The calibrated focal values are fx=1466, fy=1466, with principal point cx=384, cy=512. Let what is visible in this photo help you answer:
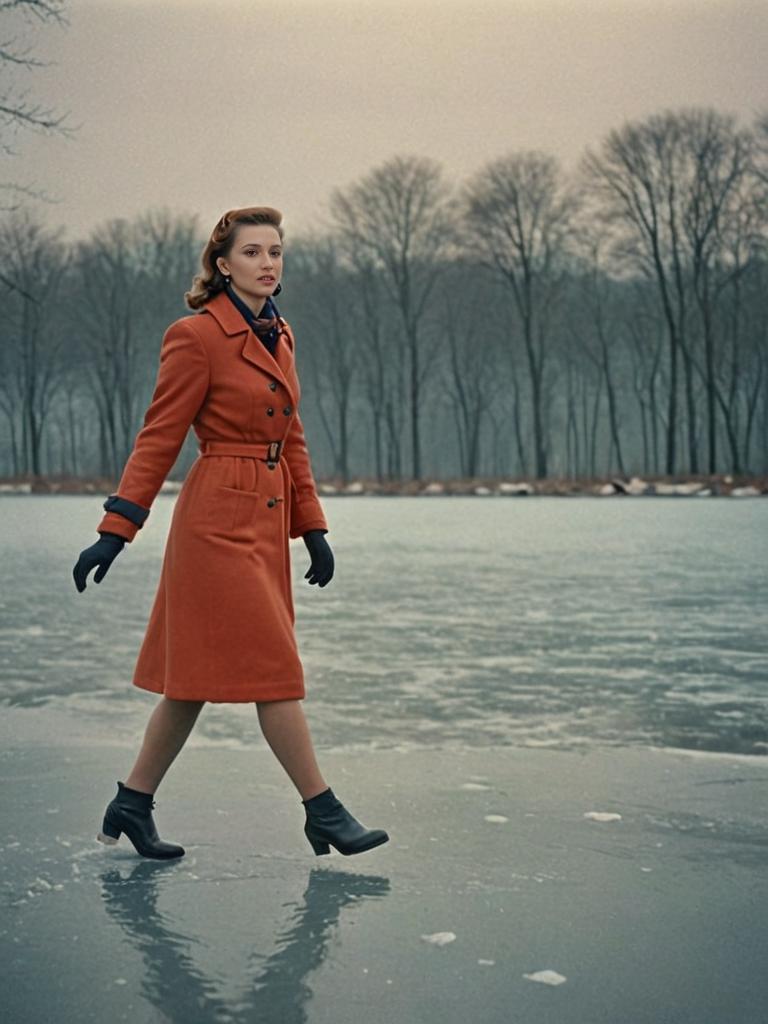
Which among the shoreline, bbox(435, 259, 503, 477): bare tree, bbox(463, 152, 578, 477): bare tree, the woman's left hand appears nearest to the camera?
the woman's left hand

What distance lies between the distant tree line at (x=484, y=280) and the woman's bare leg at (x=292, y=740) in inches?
1554

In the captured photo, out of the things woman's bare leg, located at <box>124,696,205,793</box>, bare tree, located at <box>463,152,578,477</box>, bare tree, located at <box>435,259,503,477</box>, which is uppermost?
bare tree, located at <box>463,152,578,477</box>

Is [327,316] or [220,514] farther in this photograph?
[327,316]

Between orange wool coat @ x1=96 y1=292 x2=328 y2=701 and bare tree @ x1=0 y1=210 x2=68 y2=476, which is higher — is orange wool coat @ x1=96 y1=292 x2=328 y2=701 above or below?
below

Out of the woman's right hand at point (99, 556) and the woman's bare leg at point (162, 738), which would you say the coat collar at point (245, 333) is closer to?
the woman's right hand at point (99, 556)

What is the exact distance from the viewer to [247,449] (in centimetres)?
→ 395

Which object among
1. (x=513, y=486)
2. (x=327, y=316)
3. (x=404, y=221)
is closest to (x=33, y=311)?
(x=327, y=316)

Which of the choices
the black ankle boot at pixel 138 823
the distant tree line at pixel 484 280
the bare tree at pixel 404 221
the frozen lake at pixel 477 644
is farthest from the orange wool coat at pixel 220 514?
the bare tree at pixel 404 221

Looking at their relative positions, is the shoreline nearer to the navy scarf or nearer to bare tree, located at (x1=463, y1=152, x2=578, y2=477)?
bare tree, located at (x1=463, y1=152, x2=578, y2=477)

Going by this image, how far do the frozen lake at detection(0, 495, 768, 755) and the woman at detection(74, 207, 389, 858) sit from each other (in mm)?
141

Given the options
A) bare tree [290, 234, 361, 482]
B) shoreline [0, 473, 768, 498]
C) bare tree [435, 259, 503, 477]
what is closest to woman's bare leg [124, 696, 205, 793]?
shoreline [0, 473, 768, 498]

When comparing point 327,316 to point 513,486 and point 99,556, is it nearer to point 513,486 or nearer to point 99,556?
point 513,486

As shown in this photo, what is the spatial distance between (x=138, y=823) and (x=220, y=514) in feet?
2.89

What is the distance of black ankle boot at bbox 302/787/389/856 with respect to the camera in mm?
3902
